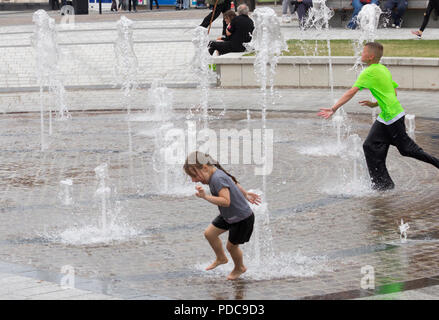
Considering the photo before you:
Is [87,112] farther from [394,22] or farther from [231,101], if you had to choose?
[394,22]

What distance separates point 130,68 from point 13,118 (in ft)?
15.9

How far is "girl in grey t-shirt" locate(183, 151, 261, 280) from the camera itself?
A: 7.12 metres

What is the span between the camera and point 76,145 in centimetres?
1466

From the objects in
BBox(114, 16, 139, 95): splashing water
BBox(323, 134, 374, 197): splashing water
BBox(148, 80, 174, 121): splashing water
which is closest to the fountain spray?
BBox(323, 134, 374, 197): splashing water

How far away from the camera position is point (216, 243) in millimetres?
7398

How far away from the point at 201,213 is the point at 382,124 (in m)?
2.37

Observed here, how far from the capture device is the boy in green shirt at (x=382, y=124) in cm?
1049

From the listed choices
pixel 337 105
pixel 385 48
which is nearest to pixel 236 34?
pixel 385 48

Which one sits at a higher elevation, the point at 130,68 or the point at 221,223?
the point at 221,223

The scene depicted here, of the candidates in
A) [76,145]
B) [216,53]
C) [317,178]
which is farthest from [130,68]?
[317,178]

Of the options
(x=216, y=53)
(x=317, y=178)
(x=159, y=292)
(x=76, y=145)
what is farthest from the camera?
(x=216, y=53)

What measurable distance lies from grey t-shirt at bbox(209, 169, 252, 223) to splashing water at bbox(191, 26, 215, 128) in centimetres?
1106

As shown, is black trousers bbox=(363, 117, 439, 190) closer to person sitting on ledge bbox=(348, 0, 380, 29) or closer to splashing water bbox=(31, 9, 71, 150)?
splashing water bbox=(31, 9, 71, 150)

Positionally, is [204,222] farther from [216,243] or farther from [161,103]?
[161,103]
